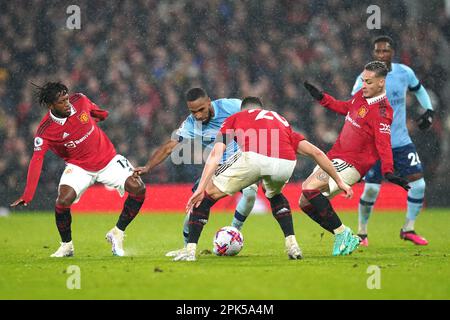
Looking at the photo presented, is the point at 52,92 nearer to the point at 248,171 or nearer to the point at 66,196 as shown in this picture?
the point at 66,196

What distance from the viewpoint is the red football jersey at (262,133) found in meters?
8.84

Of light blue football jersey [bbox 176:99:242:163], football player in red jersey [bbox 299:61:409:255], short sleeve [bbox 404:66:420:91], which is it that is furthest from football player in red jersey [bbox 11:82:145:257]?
short sleeve [bbox 404:66:420:91]

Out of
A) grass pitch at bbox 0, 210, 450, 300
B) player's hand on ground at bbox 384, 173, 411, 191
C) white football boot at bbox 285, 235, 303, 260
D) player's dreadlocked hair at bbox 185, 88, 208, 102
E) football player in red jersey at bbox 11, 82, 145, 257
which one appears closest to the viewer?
grass pitch at bbox 0, 210, 450, 300

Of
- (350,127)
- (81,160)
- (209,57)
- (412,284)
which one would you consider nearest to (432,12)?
(209,57)

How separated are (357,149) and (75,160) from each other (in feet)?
10.5

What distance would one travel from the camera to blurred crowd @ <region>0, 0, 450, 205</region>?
709 inches

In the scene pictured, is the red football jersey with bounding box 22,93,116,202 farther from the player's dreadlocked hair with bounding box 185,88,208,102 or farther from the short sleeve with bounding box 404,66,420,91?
the short sleeve with bounding box 404,66,420,91

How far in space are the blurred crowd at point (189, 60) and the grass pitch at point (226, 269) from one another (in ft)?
15.6

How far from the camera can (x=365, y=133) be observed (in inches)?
391

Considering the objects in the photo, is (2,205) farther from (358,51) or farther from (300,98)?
(358,51)

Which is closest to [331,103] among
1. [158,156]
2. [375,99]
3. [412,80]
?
[375,99]

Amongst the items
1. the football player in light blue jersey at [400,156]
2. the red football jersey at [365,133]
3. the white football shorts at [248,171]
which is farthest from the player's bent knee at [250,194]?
the football player in light blue jersey at [400,156]

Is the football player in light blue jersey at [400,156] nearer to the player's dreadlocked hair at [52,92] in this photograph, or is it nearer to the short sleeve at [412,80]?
the short sleeve at [412,80]

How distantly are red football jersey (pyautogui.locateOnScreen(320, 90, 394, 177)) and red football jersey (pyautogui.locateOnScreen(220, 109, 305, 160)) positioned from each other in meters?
1.11
